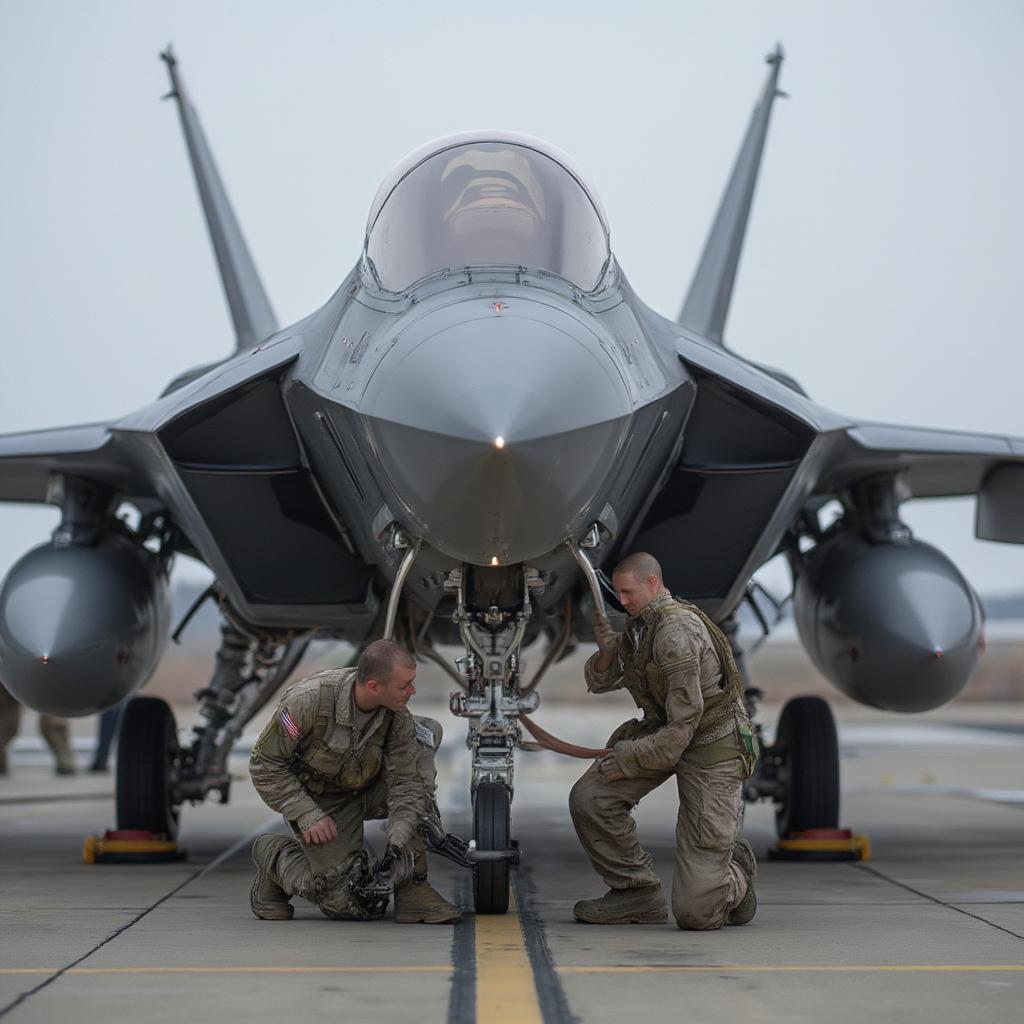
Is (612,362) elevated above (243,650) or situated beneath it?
elevated above

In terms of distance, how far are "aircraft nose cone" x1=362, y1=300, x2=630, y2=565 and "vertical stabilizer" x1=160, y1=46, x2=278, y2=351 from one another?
5.03 metres

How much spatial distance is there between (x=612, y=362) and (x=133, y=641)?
3.33m

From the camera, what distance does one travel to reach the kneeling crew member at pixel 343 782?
5613 mm

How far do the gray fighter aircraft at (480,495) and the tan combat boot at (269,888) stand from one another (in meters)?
0.72

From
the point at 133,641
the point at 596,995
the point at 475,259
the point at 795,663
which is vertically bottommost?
the point at 795,663

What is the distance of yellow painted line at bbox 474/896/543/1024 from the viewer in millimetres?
3840

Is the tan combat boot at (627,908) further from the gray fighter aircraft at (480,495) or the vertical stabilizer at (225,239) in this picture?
the vertical stabilizer at (225,239)

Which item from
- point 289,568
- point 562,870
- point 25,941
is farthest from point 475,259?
point 562,870

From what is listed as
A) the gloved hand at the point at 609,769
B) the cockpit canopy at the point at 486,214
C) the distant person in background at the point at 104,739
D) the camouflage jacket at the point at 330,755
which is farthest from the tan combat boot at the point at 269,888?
the distant person in background at the point at 104,739

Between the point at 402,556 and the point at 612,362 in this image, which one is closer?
the point at 612,362

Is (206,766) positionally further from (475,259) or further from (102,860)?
(475,259)

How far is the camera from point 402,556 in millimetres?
5980

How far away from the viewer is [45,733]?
55.1 feet

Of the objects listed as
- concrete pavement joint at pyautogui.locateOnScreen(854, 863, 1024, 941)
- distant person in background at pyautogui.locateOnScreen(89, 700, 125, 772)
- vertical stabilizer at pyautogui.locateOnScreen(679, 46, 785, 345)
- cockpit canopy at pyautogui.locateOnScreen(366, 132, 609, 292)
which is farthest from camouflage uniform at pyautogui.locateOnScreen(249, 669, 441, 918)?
distant person in background at pyautogui.locateOnScreen(89, 700, 125, 772)
